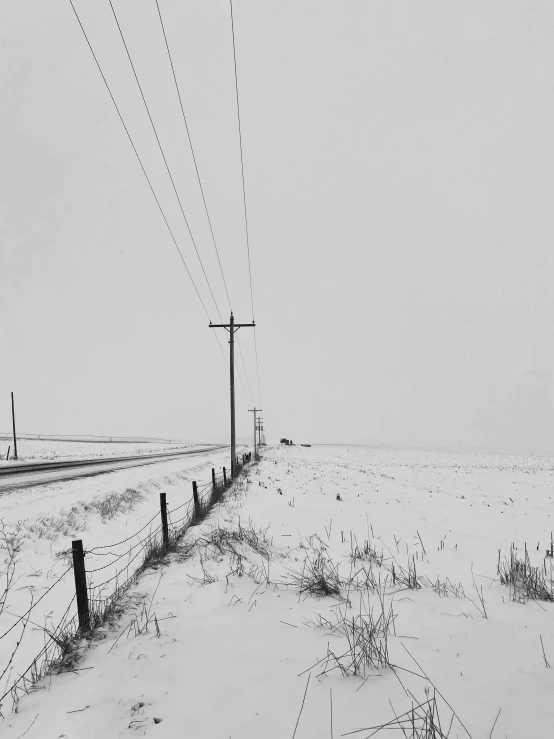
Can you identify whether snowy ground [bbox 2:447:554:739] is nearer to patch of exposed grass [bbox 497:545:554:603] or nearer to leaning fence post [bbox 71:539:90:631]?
patch of exposed grass [bbox 497:545:554:603]

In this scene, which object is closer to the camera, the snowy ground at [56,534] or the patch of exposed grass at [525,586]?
the patch of exposed grass at [525,586]

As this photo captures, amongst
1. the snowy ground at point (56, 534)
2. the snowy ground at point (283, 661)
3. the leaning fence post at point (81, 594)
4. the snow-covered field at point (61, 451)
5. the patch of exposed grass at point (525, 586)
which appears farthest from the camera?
the snow-covered field at point (61, 451)

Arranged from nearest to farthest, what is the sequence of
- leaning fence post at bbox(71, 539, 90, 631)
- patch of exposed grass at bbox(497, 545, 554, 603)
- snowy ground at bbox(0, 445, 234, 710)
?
1. leaning fence post at bbox(71, 539, 90, 631)
2. patch of exposed grass at bbox(497, 545, 554, 603)
3. snowy ground at bbox(0, 445, 234, 710)

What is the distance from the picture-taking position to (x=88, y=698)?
9.12 ft

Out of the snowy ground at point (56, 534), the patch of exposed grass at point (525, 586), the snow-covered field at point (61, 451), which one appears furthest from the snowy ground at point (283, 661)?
the snow-covered field at point (61, 451)

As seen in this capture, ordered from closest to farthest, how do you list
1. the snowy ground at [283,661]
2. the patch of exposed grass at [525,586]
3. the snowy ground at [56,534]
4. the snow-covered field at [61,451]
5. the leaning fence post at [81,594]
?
the snowy ground at [283,661]
the leaning fence post at [81,594]
the patch of exposed grass at [525,586]
the snowy ground at [56,534]
the snow-covered field at [61,451]

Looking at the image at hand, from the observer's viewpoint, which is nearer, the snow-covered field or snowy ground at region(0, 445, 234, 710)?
snowy ground at region(0, 445, 234, 710)

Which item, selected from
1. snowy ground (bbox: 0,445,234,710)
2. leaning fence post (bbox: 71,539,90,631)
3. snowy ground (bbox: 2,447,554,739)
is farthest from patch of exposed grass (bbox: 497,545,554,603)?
snowy ground (bbox: 0,445,234,710)

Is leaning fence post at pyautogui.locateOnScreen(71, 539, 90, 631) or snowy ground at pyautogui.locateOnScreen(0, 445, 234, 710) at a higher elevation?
leaning fence post at pyautogui.locateOnScreen(71, 539, 90, 631)

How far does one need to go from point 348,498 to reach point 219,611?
34.1 feet

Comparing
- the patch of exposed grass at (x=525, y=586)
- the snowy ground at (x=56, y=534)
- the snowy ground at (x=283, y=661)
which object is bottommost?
the snowy ground at (x=56, y=534)

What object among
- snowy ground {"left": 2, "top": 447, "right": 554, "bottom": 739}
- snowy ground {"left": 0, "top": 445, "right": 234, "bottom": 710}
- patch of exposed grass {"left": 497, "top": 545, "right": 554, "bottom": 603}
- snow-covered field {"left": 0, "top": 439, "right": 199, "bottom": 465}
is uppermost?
snowy ground {"left": 2, "top": 447, "right": 554, "bottom": 739}

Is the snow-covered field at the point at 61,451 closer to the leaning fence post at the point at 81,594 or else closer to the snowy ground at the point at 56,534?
the snowy ground at the point at 56,534

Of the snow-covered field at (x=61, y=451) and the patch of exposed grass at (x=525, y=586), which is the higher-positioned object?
the patch of exposed grass at (x=525, y=586)
